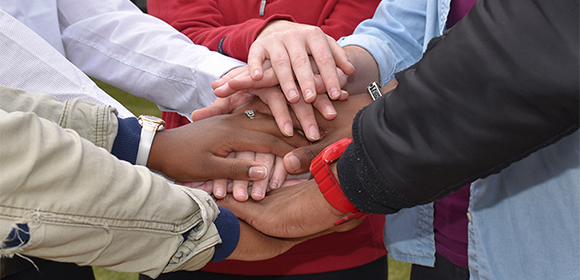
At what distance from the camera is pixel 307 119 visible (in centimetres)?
97

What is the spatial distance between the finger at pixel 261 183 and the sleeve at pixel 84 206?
27 centimetres

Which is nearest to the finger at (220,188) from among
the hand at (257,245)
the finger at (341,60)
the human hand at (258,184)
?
the human hand at (258,184)

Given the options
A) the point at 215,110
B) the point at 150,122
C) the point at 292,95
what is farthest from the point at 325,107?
the point at 150,122

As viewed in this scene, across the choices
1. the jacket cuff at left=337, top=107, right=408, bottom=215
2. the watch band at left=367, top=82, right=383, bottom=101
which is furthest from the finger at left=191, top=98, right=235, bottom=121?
the jacket cuff at left=337, top=107, right=408, bottom=215

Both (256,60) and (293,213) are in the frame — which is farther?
(256,60)

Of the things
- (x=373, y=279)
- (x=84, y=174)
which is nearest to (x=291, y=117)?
(x=373, y=279)

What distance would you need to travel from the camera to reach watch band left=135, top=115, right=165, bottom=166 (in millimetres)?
897

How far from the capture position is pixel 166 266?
0.65 m

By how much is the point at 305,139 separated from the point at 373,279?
424 mm

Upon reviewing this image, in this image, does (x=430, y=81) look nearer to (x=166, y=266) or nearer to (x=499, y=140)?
(x=499, y=140)

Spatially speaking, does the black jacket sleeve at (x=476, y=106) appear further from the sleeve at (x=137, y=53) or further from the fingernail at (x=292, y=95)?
the sleeve at (x=137, y=53)

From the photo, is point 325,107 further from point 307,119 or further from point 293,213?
point 293,213

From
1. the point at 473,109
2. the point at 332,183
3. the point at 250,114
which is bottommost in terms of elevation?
the point at 250,114

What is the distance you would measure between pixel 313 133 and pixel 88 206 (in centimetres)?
56
